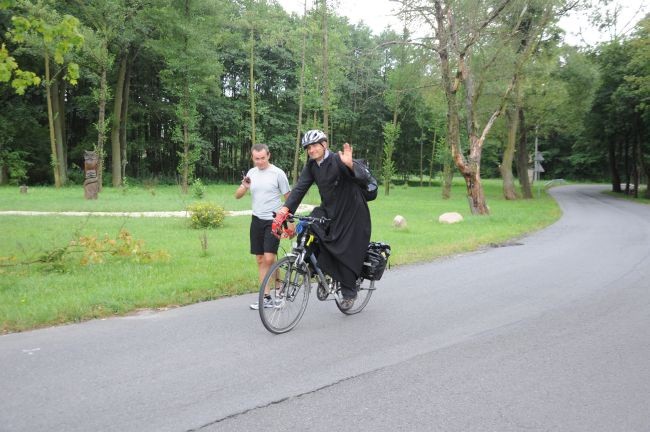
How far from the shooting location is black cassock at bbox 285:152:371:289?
5.64 m

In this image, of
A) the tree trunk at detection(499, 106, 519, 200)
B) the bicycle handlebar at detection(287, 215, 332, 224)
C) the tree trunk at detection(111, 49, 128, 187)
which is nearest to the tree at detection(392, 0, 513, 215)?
the tree trunk at detection(499, 106, 519, 200)

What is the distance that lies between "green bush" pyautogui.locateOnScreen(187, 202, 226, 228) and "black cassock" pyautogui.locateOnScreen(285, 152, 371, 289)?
924 centimetres

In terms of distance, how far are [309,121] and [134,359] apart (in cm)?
4027

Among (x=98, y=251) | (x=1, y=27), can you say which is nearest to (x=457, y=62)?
(x=98, y=251)

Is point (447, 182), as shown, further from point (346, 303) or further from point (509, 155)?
point (346, 303)

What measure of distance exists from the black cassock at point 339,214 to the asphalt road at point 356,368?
0.68 m

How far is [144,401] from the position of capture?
367 centimetres

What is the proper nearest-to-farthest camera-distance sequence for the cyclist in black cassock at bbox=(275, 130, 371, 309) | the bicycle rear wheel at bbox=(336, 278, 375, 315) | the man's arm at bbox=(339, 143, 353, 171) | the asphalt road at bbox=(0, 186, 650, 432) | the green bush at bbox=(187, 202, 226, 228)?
1. the asphalt road at bbox=(0, 186, 650, 432)
2. the man's arm at bbox=(339, 143, 353, 171)
3. the cyclist in black cassock at bbox=(275, 130, 371, 309)
4. the bicycle rear wheel at bbox=(336, 278, 375, 315)
5. the green bush at bbox=(187, 202, 226, 228)

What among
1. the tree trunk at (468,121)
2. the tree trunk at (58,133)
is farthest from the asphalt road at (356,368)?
the tree trunk at (58,133)

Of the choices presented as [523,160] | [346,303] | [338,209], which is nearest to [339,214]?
[338,209]

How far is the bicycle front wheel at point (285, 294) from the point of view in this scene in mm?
5211

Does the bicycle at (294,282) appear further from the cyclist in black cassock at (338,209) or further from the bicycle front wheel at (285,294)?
the cyclist in black cassock at (338,209)

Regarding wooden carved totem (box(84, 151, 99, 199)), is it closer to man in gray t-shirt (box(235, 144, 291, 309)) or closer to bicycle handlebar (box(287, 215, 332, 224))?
man in gray t-shirt (box(235, 144, 291, 309))

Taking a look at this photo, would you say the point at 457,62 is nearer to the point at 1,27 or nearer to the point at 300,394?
the point at 300,394
